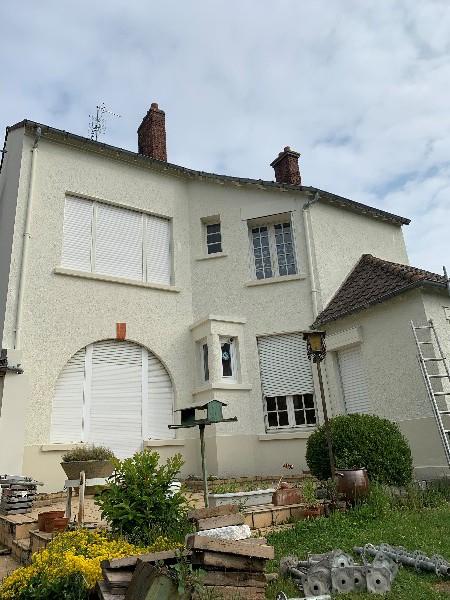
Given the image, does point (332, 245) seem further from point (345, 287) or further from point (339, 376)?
point (339, 376)

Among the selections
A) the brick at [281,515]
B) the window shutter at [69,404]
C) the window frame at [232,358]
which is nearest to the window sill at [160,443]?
the window shutter at [69,404]

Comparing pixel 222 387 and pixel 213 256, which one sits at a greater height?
pixel 213 256

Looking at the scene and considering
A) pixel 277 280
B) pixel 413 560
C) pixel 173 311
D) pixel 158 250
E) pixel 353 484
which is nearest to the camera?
pixel 413 560

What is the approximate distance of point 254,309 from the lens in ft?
43.8

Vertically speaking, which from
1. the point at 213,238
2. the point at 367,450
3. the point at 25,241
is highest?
the point at 213,238

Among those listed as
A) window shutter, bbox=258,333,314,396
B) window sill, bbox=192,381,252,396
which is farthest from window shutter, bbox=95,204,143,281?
window shutter, bbox=258,333,314,396

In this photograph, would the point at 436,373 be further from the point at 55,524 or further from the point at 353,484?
the point at 55,524

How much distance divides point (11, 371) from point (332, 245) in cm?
900

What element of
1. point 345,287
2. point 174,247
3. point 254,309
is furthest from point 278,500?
point 174,247

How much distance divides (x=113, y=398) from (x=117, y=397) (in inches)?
4.1

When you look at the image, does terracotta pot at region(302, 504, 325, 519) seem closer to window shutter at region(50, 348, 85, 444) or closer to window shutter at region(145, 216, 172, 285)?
window shutter at region(50, 348, 85, 444)

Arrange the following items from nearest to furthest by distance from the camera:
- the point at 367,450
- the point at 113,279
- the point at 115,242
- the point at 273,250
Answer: the point at 367,450
the point at 113,279
the point at 115,242
the point at 273,250

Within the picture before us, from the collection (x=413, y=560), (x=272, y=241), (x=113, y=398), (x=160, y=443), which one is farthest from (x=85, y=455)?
(x=272, y=241)

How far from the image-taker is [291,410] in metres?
12.6
